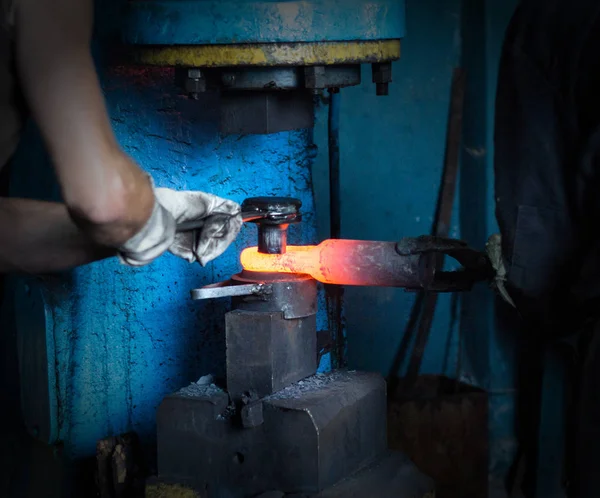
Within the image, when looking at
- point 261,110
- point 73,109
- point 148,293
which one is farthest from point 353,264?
point 73,109

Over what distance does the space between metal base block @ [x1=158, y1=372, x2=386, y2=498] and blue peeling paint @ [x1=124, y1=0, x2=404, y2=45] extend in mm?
733

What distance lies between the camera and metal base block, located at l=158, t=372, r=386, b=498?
1739 millimetres

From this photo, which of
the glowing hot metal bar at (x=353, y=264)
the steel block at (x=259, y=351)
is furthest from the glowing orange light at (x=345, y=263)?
→ the steel block at (x=259, y=351)

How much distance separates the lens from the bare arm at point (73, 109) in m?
1.25

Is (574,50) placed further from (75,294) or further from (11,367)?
(11,367)

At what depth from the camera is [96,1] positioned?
6.71ft

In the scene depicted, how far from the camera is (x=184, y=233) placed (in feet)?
5.43

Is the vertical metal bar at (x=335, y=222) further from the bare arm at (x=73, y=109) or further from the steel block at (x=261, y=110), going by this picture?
the bare arm at (x=73, y=109)

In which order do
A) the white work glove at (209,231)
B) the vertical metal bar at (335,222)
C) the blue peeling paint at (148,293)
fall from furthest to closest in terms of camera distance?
the vertical metal bar at (335,222), the blue peeling paint at (148,293), the white work glove at (209,231)

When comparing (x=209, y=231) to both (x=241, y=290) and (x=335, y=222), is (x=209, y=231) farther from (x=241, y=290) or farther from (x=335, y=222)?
(x=335, y=222)

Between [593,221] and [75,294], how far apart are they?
123 centimetres

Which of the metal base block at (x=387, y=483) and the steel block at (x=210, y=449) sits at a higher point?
the steel block at (x=210, y=449)

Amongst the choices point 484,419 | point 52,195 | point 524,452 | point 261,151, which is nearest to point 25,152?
point 52,195

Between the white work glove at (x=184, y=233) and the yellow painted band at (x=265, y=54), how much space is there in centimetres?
28
